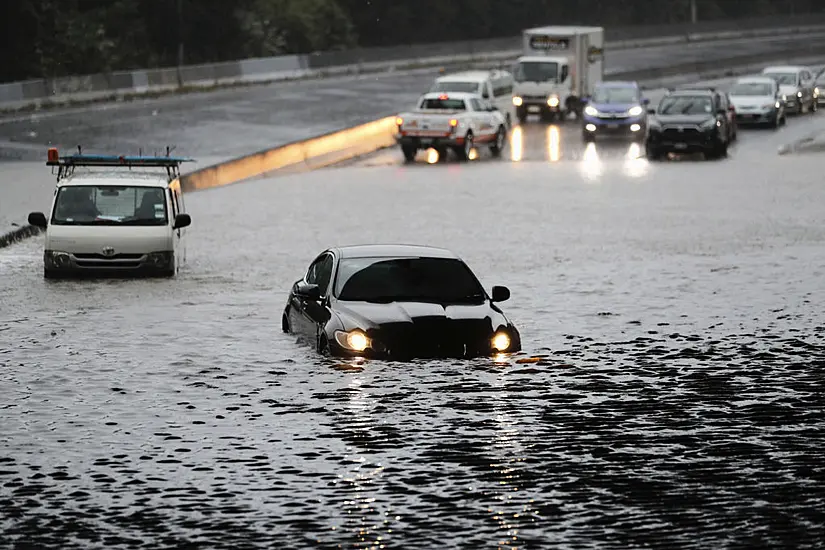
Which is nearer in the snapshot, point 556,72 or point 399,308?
point 399,308

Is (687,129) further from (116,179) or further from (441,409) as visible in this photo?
(441,409)

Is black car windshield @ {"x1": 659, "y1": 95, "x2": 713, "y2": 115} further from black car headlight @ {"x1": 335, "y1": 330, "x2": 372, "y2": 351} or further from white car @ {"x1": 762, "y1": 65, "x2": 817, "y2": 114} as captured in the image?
black car headlight @ {"x1": 335, "y1": 330, "x2": 372, "y2": 351}

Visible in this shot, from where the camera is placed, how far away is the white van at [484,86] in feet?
178

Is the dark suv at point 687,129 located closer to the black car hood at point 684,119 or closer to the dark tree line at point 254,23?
the black car hood at point 684,119

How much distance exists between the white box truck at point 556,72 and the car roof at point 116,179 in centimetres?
3633

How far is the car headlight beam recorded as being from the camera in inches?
650

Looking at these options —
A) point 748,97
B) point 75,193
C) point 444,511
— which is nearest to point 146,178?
point 75,193

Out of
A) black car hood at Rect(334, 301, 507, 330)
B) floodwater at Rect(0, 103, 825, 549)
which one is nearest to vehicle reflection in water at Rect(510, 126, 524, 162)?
floodwater at Rect(0, 103, 825, 549)

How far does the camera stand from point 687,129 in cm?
4600

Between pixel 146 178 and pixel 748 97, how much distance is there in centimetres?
3484

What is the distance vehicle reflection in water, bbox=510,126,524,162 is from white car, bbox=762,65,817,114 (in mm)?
10051

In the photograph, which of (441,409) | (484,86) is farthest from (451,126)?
(441,409)

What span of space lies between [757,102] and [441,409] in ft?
143

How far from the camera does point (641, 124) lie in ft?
177
